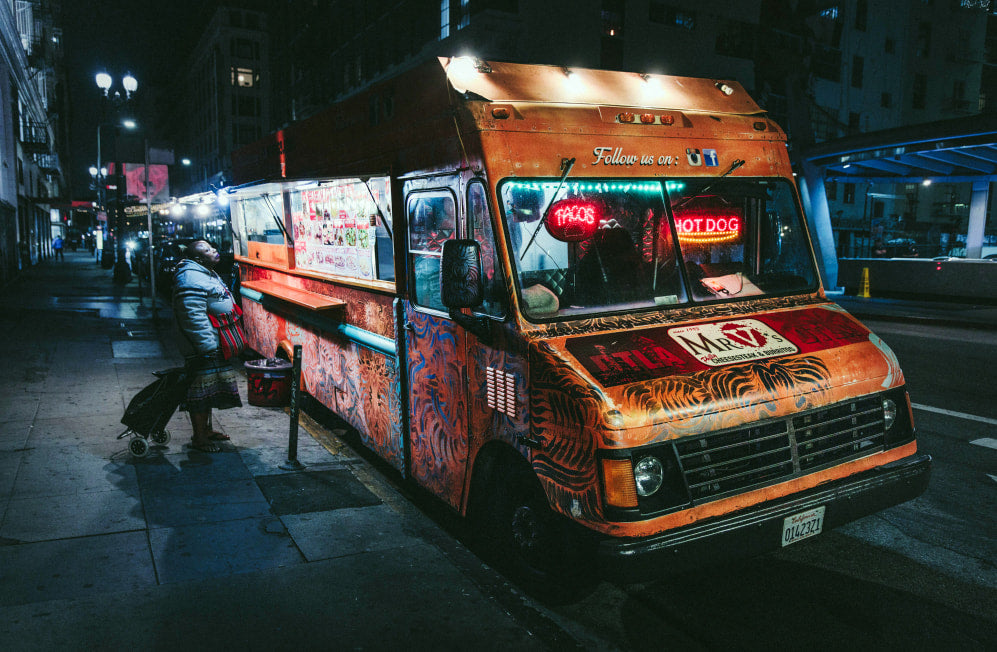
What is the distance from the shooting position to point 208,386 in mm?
6320

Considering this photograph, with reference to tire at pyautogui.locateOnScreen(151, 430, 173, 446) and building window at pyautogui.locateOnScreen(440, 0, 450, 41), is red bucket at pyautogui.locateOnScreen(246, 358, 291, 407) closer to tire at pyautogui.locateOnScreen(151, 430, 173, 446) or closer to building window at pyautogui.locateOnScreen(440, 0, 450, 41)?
tire at pyautogui.locateOnScreen(151, 430, 173, 446)

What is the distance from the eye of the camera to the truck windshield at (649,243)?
3834mm

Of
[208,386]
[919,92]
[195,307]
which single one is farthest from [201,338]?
[919,92]

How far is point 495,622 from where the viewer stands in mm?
3494

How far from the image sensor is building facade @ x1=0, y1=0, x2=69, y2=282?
27719 millimetres

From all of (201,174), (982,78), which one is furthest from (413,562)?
(201,174)

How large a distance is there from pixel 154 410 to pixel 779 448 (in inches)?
205

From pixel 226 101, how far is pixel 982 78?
68080mm

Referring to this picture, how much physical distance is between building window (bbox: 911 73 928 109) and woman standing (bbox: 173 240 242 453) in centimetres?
5606

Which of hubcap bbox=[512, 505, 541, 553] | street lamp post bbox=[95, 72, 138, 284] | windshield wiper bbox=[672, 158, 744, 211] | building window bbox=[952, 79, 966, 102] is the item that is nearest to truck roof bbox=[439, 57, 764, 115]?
windshield wiper bbox=[672, 158, 744, 211]

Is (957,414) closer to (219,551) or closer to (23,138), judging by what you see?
(219,551)

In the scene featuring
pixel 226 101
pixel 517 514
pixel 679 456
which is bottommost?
pixel 517 514

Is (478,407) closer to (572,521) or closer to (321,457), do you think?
(572,521)

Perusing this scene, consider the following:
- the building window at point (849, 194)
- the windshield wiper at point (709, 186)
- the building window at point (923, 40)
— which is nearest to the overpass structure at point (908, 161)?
the windshield wiper at point (709, 186)
